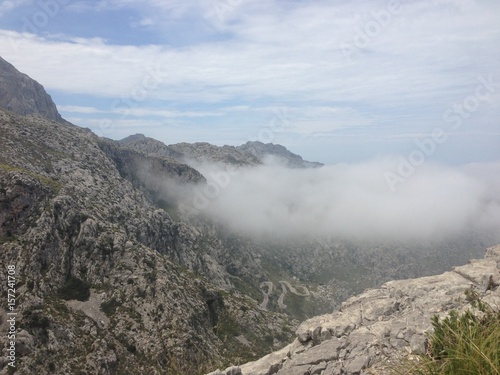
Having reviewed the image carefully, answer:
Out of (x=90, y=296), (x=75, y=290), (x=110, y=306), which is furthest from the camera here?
(x=90, y=296)

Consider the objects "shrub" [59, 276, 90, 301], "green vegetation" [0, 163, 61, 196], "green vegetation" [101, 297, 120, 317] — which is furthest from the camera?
"green vegetation" [0, 163, 61, 196]

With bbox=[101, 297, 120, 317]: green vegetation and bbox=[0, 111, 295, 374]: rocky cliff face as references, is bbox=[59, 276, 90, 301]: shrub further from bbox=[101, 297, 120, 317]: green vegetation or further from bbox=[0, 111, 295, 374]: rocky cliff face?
bbox=[101, 297, 120, 317]: green vegetation

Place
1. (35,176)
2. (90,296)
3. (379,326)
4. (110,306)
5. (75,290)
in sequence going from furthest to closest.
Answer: (35,176) < (90,296) < (110,306) < (75,290) < (379,326)

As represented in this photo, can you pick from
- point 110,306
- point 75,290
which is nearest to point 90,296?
point 75,290

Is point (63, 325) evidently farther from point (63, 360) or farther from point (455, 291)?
point (455, 291)

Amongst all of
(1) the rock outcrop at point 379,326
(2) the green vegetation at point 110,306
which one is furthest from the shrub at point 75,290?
(1) the rock outcrop at point 379,326

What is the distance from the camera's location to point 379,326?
19250 millimetres

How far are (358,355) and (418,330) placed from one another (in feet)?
10.8

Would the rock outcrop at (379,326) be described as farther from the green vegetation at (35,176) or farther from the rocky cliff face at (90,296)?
the green vegetation at (35,176)

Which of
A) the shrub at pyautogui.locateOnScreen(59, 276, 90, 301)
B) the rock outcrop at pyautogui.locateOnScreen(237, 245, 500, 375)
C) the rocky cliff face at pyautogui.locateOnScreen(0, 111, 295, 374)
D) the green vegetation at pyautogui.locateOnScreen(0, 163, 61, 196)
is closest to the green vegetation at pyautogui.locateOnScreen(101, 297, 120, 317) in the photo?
the rocky cliff face at pyautogui.locateOnScreen(0, 111, 295, 374)

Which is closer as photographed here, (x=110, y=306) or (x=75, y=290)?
(x=75, y=290)

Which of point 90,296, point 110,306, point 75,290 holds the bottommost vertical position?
point 110,306

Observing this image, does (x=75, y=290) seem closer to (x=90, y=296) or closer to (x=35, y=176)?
(x=90, y=296)

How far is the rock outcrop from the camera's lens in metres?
15.3
